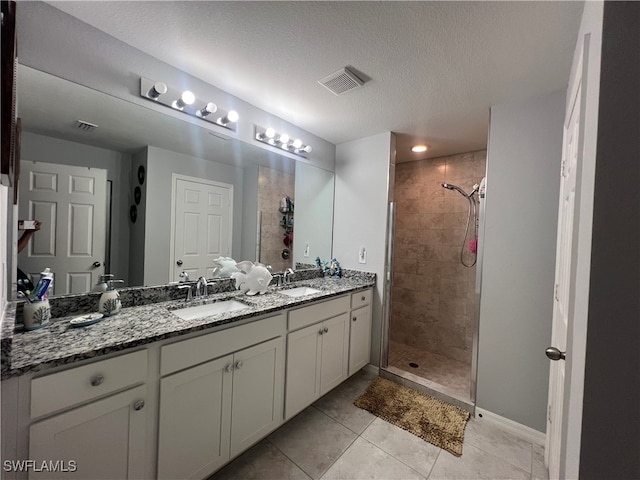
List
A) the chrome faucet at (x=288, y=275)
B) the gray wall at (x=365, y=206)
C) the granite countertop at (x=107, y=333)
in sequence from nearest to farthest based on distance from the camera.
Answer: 1. the granite countertop at (x=107, y=333)
2. the chrome faucet at (x=288, y=275)
3. the gray wall at (x=365, y=206)

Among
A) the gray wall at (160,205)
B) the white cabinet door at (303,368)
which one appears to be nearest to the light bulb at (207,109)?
the gray wall at (160,205)

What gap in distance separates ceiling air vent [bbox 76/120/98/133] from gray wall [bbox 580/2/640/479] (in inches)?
79.3

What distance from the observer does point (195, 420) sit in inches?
47.0

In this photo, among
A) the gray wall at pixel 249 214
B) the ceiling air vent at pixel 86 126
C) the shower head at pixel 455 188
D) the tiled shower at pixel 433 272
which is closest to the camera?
the ceiling air vent at pixel 86 126

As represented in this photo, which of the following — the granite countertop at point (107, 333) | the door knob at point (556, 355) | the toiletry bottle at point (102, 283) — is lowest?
the granite countertop at point (107, 333)

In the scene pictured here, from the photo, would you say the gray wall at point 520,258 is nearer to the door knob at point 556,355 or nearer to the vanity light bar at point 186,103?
the door knob at point 556,355

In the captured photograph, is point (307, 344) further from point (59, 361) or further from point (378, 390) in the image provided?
point (59, 361)

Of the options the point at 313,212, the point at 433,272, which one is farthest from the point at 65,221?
the point at 433,272

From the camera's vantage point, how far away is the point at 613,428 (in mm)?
513

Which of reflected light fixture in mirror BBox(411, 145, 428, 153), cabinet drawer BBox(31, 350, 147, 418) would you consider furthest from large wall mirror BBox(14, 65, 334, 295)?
reflected light fixture in mirror BBox(411, 145, 428, 153)

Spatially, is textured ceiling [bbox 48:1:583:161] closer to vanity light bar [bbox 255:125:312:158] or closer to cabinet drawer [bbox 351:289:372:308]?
vanity light bar [bbox 255:125:312:158]

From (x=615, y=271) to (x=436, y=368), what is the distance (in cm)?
255

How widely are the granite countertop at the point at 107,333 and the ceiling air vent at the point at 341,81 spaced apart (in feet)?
4.75

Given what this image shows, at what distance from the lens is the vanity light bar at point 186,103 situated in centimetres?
147
